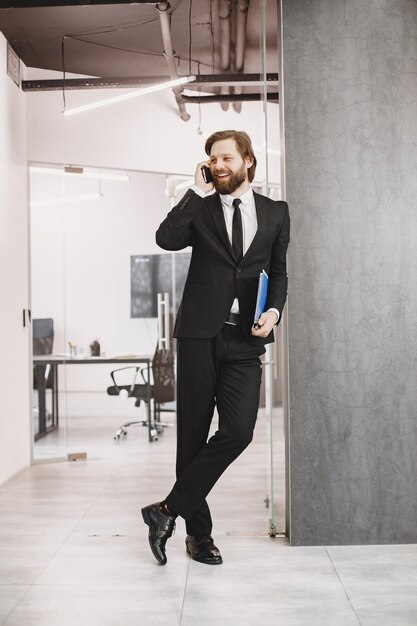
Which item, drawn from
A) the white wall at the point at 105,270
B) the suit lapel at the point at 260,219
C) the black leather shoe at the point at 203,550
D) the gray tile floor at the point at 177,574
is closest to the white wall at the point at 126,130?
the white wall at the point at 105,270

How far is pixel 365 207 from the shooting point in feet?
11.3

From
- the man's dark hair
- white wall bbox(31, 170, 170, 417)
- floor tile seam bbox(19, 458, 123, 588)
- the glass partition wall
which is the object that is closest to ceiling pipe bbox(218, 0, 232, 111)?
the glass partition wall

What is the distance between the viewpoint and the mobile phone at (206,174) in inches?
121

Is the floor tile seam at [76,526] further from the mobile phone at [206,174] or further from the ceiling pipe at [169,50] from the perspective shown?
the ceiling pipe at [169,50]

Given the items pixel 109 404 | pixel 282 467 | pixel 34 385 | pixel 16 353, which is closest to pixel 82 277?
pixel 109 404

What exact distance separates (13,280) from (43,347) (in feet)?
5.40

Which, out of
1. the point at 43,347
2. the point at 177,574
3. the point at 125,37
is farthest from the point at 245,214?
the point at 43,347

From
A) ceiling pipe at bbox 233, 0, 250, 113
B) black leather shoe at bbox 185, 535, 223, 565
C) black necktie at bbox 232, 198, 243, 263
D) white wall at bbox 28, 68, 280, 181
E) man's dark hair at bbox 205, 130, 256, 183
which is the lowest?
black leather shoe at bbox 185, 535, 223, 565

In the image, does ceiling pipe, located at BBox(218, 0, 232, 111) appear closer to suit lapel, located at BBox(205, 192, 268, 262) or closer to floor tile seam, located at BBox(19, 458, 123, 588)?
suit lapel, located at BBox(205, 192, 268, 262)

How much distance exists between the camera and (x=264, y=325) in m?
2.96

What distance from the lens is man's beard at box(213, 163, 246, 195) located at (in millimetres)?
3088

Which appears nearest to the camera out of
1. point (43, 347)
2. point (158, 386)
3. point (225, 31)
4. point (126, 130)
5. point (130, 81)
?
point (225, 31)

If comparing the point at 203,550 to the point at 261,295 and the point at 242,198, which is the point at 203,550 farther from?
the point at 242,198

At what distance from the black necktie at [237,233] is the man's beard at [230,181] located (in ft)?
0.19
